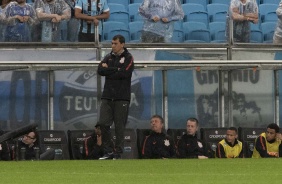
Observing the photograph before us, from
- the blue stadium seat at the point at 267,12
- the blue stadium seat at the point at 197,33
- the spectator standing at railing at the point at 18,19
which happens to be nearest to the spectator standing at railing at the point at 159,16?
the blue stadium seat at the point at 197,33

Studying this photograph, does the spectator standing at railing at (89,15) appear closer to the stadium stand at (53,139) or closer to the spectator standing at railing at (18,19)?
the spectator standing at railing at (18,19)

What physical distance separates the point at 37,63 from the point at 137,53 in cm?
218

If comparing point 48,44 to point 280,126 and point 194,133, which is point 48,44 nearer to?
point 194,133

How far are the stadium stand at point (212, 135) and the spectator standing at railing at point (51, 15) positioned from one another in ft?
12.3

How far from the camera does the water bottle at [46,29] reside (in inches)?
880

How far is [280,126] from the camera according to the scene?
24578 millimetres

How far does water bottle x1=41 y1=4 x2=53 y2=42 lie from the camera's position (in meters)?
22.4

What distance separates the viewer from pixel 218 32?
23.7 meters

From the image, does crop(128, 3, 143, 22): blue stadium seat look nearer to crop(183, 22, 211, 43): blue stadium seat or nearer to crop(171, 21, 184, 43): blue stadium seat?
crop(171, 21, 184, 43): blue stadium seat

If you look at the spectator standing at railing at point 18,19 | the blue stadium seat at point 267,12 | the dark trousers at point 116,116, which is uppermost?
the blue stadium seat at point 267,12

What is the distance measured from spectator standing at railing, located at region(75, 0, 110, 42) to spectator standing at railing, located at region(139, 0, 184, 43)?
785 millimetres

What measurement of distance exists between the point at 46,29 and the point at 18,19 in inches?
25.1

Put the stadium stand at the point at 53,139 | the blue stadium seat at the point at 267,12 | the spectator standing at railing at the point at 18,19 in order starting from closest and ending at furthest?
the spectator standing at railing at the point at 18,19 < the stadium stand at the point at 53,139 < the blue stadium seat at the point at 267,12

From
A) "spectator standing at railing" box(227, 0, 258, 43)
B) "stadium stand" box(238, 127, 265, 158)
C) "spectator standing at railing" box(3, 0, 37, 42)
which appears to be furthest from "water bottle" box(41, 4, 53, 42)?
"stadium stand" box(238, 127, 265, 158)
